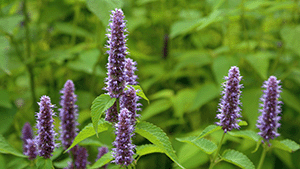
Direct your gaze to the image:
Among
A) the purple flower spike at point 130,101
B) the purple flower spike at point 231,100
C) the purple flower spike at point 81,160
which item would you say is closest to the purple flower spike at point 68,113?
the purple flower spike at point 81,160

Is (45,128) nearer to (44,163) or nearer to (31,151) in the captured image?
(44,163)

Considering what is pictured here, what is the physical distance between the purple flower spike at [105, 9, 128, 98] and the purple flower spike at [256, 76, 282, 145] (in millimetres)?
643

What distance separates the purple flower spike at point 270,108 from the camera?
4.50ft

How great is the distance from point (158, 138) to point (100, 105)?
0.24m

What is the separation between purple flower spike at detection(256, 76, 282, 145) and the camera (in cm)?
137

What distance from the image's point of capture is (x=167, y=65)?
3.55 m

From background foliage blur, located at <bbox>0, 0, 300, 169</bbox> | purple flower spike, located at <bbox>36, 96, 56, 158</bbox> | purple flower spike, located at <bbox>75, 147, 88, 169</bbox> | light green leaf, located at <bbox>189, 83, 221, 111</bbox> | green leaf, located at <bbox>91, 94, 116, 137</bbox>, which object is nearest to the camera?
green leaf, located at <bbox>91, 94, 116, 137</bbox>

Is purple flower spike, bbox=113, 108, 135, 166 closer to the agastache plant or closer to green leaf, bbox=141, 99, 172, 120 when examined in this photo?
the agastache plant

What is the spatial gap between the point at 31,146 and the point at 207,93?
1.72 m

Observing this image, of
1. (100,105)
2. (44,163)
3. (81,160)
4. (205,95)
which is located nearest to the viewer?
(100,105)

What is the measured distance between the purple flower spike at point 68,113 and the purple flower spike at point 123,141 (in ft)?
1.16

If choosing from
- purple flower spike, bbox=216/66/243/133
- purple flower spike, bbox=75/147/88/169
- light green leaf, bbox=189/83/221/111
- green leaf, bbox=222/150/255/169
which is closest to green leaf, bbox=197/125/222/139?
purple flower spike, bbox=216/66/243/133

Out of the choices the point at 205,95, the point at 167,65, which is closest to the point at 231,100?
the point at 205,95

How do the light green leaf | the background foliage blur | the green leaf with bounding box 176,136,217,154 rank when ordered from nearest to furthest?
the green leaf with bounding box 176,136,217,154, the background foliage blur, the light green leaf
